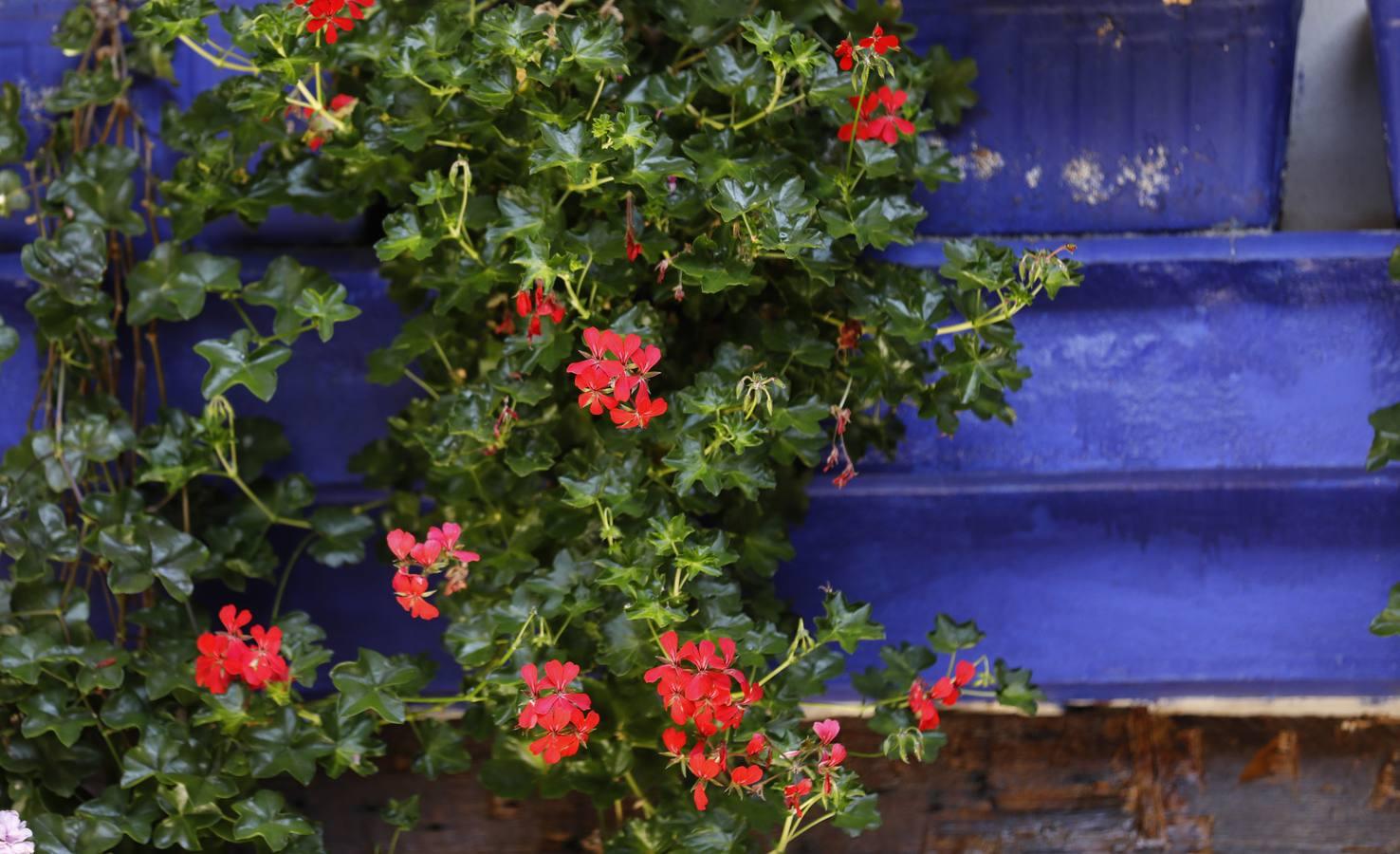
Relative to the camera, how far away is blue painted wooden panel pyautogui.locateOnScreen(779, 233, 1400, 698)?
1.66 meters

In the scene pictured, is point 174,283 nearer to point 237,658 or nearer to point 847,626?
point 237,658

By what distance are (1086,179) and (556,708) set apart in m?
0.91

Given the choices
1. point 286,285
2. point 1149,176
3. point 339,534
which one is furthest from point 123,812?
point 1149,176

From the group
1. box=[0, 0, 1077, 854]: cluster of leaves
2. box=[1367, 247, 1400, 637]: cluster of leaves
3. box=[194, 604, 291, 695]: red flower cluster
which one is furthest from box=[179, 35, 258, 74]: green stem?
box=[1367, 247, 1400, 637]: cluster of leaves

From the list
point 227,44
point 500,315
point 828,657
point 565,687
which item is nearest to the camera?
point 565,687

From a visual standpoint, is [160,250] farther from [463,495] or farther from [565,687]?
[565,687]

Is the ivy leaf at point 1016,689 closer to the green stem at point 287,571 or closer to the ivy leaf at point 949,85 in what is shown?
the ivy leaf at point 949,85

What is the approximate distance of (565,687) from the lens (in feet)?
4.33

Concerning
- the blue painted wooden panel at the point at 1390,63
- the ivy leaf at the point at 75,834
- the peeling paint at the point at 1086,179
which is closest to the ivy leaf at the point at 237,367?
the ivy leaf at the point at 75,834

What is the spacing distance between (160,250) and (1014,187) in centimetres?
101

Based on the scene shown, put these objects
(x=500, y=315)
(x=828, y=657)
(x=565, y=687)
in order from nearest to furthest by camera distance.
→ (x=565, y=687) < (x=828, y=657) < (x=500, y=315)

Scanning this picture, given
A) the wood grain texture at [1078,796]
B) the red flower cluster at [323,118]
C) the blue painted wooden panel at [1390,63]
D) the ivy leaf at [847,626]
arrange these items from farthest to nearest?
the wood grain texture at [1078,796]
the blue painted wooden panel at [1390,63]
the red flower cluster at [323,118]
the ivy leaf at [847,626]

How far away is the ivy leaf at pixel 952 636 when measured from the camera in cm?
153

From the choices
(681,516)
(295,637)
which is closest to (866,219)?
(681,516)
